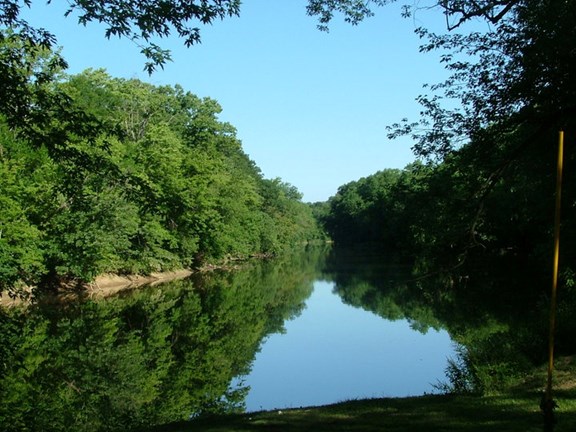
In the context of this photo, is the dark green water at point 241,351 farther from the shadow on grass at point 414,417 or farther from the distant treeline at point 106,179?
the distant treeline at point 106,179

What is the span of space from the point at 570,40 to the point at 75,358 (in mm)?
14597

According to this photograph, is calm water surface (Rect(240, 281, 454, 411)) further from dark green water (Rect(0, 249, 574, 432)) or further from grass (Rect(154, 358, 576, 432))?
grass (Rect(154, 358, 576, 432))

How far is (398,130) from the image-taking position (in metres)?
10.6

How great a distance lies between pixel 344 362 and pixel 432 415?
9.52 meters

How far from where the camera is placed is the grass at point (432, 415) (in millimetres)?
6422

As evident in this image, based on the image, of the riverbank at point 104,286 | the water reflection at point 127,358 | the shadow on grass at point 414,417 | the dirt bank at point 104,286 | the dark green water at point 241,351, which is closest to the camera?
the shadow on grass at point 414,417

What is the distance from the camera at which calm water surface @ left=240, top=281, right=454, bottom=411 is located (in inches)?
517

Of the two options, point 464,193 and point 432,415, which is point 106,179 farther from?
point 464,193

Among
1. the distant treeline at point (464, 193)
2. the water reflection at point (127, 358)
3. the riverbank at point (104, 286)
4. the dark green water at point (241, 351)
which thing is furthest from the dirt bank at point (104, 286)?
the distant treeline at point (464, 193)

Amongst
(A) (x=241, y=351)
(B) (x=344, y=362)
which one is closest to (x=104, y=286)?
(A) (x=241, y=351)

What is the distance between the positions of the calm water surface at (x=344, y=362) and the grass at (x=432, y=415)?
3982 mm

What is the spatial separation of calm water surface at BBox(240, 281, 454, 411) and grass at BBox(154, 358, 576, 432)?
398 centimetres

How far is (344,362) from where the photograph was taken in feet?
54.2

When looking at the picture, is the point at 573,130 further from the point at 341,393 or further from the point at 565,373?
the point at 341,393
